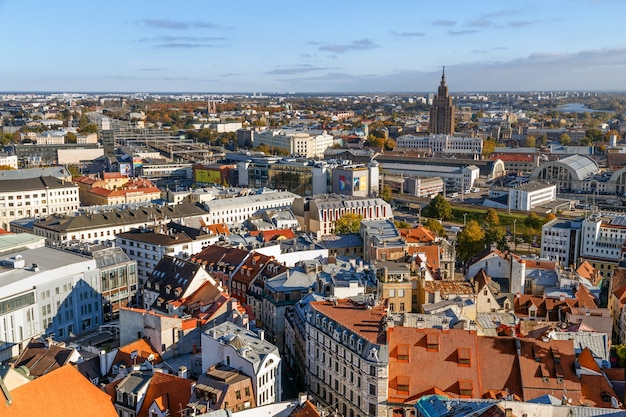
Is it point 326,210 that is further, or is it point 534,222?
point 534,222

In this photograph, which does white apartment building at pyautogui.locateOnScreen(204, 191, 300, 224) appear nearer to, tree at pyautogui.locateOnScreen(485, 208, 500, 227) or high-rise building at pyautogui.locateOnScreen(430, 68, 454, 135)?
tree at pyautogui.locateOnScreen(485, 208, 500, 227)

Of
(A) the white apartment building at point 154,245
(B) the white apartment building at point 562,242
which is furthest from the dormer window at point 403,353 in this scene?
(B) the white apartment building at point 562,242

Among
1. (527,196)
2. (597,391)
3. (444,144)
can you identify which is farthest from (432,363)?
(444,144)

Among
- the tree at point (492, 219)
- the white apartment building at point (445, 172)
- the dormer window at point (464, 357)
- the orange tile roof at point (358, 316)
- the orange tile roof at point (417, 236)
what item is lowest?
the tree at point (492, 219)

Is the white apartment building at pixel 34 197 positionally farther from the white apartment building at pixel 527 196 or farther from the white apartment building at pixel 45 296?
the white apartment building at pixel 527 196

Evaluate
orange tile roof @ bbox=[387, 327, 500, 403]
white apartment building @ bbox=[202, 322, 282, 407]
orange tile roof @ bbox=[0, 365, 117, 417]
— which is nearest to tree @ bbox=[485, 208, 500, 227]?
orange tile roof @ bbox=[387, 327, 500, 403]

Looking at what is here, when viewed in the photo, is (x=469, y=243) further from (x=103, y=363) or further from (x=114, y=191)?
(x=114, y=191)
